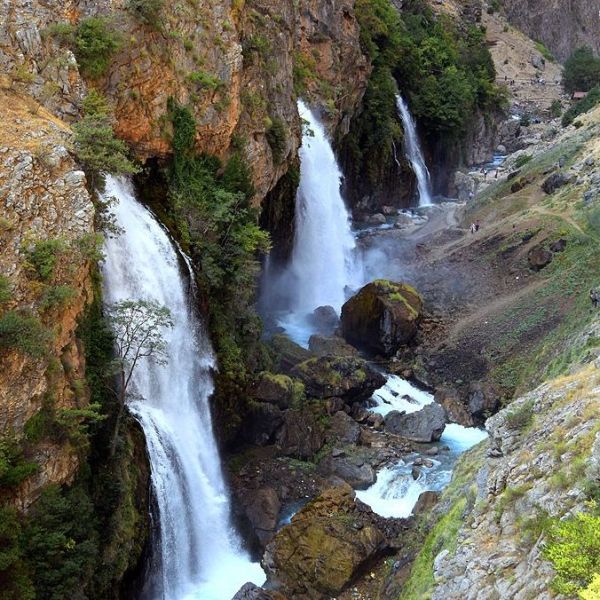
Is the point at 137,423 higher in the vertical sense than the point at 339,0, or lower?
lower

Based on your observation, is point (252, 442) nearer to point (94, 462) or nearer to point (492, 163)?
point (94, 462)

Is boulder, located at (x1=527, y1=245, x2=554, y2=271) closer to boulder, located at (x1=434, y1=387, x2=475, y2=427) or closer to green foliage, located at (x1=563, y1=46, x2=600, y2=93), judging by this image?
boulder, located at (x1=434, y1=387, x2=475, y2=427)

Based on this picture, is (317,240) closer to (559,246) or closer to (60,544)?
(559,246)

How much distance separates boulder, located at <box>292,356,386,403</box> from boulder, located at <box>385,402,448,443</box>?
65.0 inches

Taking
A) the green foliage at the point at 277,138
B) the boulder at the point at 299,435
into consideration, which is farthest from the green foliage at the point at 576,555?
the green foliage at the point at 277,138

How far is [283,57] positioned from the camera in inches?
1254

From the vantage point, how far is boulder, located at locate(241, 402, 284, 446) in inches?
958

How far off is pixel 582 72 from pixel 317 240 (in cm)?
4785

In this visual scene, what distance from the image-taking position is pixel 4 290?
14.5m

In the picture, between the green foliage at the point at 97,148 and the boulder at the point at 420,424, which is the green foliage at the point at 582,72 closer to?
the boulder at the point at 420,424

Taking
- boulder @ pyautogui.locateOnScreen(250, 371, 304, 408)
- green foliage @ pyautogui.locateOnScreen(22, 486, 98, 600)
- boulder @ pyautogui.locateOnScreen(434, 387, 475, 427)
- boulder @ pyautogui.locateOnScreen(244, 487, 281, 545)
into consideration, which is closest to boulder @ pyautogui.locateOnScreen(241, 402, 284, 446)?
boulder @ pyautogui.locateOnScreen(250, 371, 304, 408)

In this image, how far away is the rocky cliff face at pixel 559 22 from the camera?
104 meters

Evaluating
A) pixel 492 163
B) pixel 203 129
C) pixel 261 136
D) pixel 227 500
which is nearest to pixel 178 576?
pixel 227 500

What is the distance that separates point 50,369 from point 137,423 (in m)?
3.79
